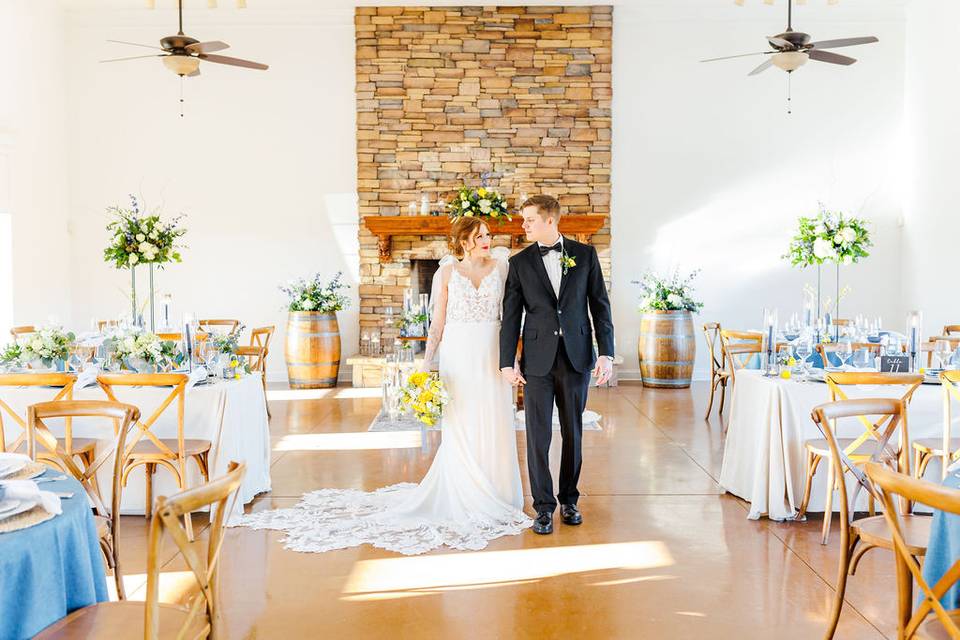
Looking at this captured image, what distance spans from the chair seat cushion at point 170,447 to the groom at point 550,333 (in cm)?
179

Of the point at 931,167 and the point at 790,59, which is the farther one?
the point at 931,167

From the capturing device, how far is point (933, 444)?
4387 millimetres

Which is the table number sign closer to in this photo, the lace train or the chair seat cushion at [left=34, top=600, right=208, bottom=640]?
the lace train

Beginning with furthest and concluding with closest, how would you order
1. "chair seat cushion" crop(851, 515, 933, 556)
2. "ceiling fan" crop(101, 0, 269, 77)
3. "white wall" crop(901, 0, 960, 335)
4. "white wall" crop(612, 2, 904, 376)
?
"white wall" crop(612, 2, 904, 376)
"white wall" crop(901, 0, 960, 335)
"ceiling fan" crop(101, 0, 269, 77)
"chair seat cushion" crop(851, 515, 933, 556)

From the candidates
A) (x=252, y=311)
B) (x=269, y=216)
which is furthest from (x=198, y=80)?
(x=252, y=311)

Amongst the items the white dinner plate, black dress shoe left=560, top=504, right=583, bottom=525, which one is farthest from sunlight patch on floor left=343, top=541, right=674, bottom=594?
the white dinner plate

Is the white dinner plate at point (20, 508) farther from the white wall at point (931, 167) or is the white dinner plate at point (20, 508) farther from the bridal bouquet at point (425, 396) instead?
the white wall at point (931, 167)

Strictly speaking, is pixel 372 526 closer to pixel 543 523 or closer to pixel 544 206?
pixel 543 523

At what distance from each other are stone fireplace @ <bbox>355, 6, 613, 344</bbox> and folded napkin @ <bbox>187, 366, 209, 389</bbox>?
567 cm

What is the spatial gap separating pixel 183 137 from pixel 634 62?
6.23 meters

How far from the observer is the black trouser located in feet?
14.0

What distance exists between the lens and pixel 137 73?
10539 millimetres

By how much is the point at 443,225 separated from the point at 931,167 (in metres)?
6.16

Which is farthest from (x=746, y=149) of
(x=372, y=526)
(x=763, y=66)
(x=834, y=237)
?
(x=372, y=526)
